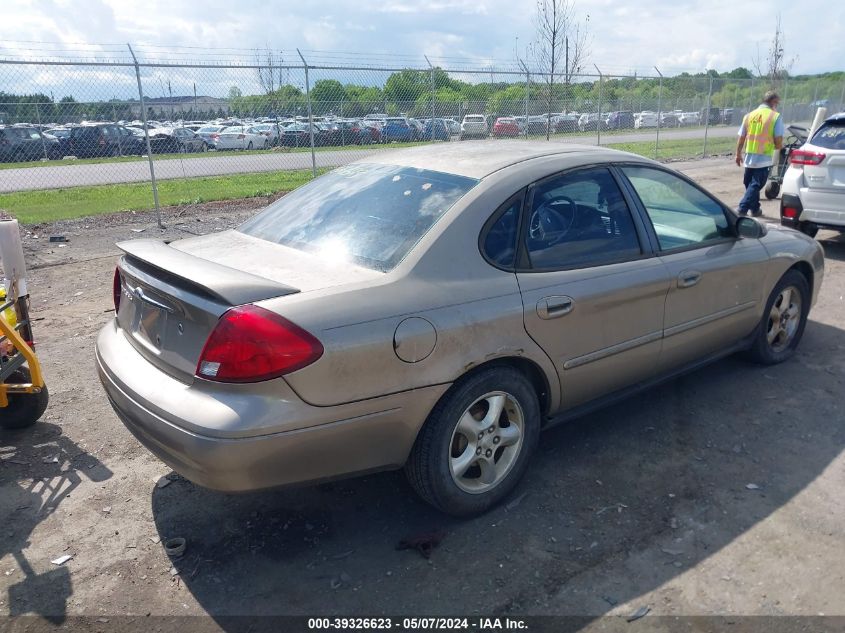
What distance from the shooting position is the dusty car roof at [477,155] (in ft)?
11.6

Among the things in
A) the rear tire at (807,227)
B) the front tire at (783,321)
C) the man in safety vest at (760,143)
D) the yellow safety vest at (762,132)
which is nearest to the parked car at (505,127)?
the man in safety vest at (760,143)

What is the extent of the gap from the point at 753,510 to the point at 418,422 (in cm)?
171

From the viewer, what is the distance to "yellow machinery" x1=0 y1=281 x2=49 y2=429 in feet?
12.6

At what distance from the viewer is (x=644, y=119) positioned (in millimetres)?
25781

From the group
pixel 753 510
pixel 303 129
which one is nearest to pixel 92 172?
pixel 303 129

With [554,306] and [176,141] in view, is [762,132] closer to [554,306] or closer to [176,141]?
[554,306]

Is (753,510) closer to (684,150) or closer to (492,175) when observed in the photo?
(492,175)

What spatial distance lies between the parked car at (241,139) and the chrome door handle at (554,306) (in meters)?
13.9

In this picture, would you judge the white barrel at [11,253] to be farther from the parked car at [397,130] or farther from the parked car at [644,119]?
the parked car at [644,119]

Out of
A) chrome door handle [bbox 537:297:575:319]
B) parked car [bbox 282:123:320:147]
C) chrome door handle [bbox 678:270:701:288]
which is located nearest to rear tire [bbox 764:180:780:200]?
parked car [bbox 282:123:320:147]

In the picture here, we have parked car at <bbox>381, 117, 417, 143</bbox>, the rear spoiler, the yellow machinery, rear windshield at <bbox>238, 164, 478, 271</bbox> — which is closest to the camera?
the rear spoiler

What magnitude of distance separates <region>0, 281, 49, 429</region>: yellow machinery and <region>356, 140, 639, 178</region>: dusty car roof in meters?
2.17

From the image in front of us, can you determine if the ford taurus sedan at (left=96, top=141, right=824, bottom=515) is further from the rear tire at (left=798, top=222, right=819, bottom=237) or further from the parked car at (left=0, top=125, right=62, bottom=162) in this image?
the parked car at (left=0, top=125, right=62, bottom=162)

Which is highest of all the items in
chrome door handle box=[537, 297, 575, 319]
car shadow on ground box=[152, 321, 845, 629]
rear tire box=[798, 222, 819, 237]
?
chrome door handle box=[537, 297, 575, 319]
